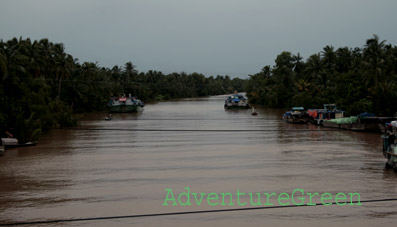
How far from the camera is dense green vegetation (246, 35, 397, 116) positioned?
49888 mm

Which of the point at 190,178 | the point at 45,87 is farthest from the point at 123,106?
the point at 190,178

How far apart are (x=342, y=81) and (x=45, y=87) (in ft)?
115

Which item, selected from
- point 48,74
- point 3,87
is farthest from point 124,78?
point 3,87

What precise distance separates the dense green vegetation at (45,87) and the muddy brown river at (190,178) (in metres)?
3.38

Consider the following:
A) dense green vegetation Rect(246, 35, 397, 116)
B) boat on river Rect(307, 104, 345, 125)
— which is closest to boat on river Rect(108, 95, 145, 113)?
dense green vegetation Rect(246, 35, 397, 116)

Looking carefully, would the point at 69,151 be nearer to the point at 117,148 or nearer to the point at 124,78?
the point at 117,148

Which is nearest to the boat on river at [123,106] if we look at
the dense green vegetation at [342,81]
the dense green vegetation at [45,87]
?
the dense green vegetation at [45,87]

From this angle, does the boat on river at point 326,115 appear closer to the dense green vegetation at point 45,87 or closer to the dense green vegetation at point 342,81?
the dense green vegetation at point 342,81

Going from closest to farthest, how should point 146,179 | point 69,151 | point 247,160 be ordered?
point 146,179, point 247,160, point 69,151

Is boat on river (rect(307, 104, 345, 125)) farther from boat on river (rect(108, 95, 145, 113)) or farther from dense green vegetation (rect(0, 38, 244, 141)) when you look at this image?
boat on river (rect(108, 95, 145, 113))

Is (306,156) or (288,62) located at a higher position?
(288,62)

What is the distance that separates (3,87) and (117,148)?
44.5 feet

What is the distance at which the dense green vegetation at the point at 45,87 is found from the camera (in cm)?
3541

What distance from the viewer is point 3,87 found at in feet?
128
